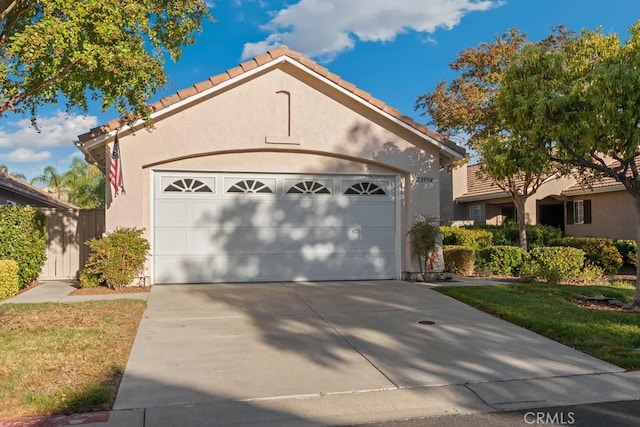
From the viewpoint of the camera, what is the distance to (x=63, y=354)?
246 inches

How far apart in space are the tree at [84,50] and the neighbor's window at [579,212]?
19718 mm

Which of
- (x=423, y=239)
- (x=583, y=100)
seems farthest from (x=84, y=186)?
(x=583, y=100)

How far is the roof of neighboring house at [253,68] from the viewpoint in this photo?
11.4 m

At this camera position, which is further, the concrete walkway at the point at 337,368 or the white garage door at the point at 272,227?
the white garage door at the point at 272,227

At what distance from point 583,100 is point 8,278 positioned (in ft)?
37.8

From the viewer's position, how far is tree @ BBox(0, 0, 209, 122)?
22.4ft

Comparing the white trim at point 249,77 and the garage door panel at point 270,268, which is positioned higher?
the white trim at point 249,77

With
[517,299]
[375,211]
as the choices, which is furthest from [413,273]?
[517,299]

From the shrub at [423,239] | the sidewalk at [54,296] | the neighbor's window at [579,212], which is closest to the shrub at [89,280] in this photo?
the sidewalk at [54,296]

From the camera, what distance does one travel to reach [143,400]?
16.6 feet

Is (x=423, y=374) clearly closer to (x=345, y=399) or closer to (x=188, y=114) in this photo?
(x=345, y=399)

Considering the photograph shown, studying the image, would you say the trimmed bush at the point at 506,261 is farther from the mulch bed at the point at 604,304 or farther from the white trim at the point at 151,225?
the white trim at the point at 151,225

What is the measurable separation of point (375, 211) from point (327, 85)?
332cm

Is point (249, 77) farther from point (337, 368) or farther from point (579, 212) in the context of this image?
point (579, 212)
